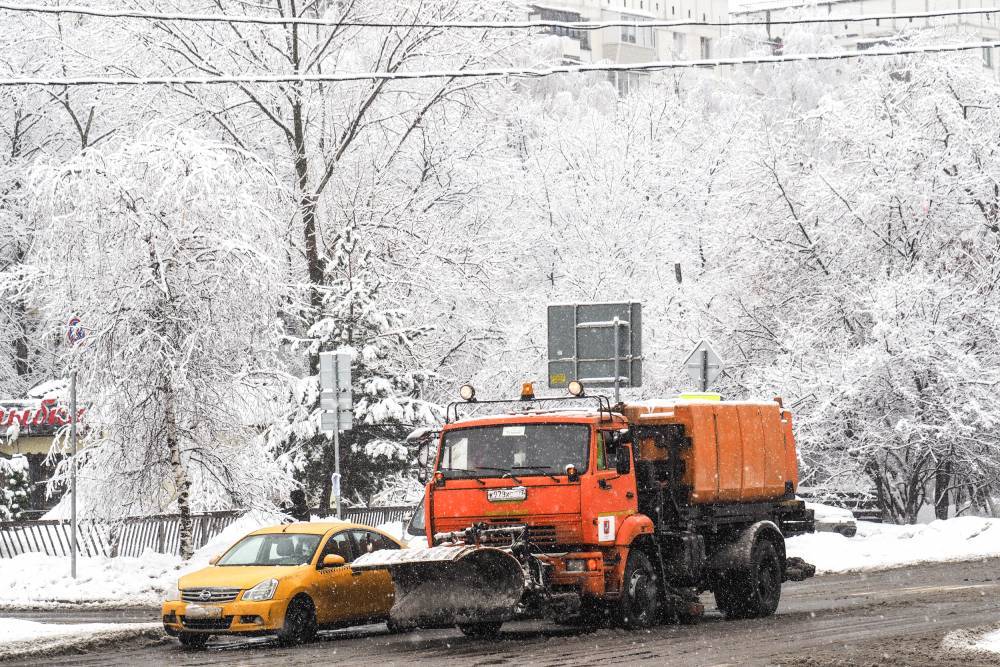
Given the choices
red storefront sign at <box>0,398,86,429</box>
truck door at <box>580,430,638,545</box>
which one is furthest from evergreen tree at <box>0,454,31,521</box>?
truck door at <box>580,430,638,545</box>

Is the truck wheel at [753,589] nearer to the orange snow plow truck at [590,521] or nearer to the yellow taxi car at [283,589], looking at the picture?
the orange snow plow truck at [590,521]

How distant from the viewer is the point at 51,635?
16734 mm

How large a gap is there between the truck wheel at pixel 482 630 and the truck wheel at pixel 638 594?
1364mm

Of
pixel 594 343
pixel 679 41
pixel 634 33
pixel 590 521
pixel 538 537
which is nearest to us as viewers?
pixel 590 521

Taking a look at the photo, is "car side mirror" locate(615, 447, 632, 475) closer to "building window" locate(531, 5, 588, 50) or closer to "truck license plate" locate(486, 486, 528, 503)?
"truck license plate" locate(486, 486, 528, 503)

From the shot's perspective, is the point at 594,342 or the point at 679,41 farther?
the point at 679,41

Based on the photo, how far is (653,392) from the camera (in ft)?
122

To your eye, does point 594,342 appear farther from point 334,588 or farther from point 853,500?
point 853,500

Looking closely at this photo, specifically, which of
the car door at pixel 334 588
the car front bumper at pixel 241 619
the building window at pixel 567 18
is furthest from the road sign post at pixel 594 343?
the building window at pixel 567 18

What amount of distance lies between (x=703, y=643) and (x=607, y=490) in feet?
Answer: 6.65

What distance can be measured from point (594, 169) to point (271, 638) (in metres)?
26.3

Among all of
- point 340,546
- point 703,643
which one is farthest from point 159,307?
point 703,643

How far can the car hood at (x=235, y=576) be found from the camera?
16781mm

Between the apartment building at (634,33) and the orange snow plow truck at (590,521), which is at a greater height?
the apartment building at (634,33)
